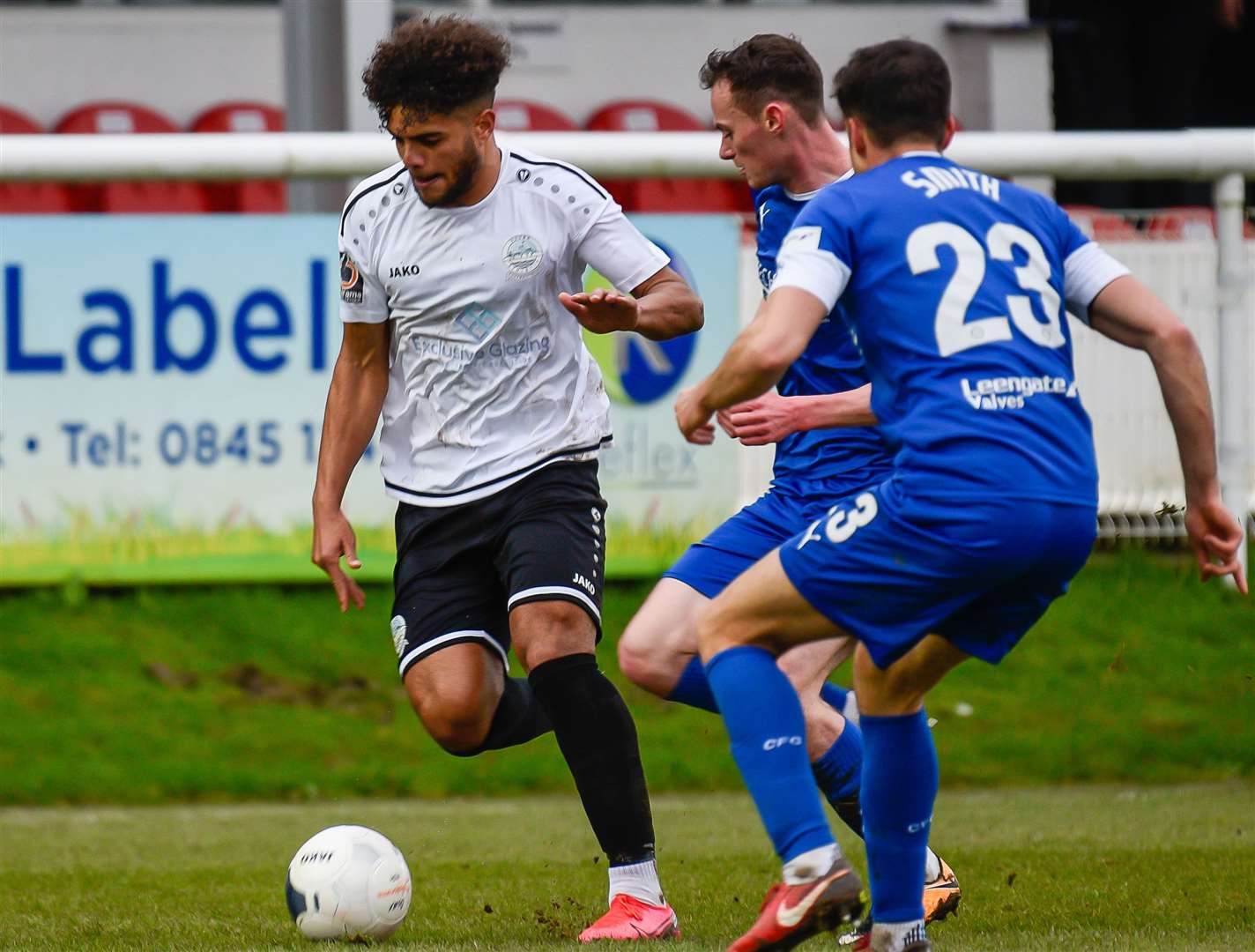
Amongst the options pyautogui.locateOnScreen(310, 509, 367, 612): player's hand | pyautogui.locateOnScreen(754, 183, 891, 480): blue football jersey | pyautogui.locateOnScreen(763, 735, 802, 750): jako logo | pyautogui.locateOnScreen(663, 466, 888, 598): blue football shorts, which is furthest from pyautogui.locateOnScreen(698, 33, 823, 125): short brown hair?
pyautogui.locateOnScreen(763, 735, 802, 750): jako logo

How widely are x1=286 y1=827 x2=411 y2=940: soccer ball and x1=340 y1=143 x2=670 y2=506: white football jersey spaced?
3.09 feet

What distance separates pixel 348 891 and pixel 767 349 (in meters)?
1.87

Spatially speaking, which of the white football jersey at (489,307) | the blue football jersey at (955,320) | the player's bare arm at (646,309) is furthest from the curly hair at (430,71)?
Answer: the blue football jersey at (955,320)

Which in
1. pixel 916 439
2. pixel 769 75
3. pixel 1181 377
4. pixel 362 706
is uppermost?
Result: pixel 769 75

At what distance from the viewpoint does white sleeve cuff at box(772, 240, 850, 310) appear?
3.72 meters

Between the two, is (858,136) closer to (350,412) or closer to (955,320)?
(955,320)

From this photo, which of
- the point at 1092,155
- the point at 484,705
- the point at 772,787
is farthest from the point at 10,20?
the point at 772,787

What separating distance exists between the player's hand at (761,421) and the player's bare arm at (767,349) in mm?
688

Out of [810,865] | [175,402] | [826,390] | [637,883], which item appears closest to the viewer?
[810,865]

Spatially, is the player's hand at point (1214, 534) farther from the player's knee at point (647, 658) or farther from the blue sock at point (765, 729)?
the player's knee at point (647, 658)

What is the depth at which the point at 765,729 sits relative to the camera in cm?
395

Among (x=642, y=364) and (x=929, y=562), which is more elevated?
(x=929, y=562)

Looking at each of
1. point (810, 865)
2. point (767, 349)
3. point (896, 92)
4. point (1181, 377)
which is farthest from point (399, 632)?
point (1181, 377)

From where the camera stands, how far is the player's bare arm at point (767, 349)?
12.0 ft
